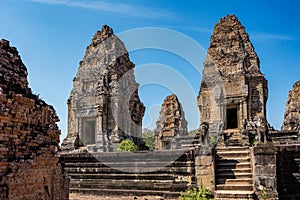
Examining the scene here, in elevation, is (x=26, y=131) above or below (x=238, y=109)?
below

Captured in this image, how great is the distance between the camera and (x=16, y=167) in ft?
15.3

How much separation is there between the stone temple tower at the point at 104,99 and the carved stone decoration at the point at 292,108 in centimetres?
1369

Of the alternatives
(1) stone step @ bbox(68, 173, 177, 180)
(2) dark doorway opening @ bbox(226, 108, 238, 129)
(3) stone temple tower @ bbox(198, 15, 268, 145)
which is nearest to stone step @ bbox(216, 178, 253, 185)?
(1) stone step @ bbox(68, 173, 177, 180)

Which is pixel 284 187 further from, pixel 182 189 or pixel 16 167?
pixel 16 167

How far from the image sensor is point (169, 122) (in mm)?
33938

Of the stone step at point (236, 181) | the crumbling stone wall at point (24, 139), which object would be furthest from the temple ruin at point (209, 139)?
the crumbling stone wall at point (24, 139)

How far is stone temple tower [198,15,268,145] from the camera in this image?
19781 millimetres

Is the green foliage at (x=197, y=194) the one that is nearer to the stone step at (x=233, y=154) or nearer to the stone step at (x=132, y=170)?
the stone step at (x=132, y=170)

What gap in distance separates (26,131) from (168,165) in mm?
5746

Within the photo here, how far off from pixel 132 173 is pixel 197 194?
263cm

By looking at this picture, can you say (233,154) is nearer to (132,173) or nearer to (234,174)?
(234,174)

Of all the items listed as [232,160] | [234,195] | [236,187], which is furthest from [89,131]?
[234,195]

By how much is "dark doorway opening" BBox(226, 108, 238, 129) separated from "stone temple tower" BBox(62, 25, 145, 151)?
19.4ft

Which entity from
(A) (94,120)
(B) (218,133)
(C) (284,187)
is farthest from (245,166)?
(A) (94,120)
